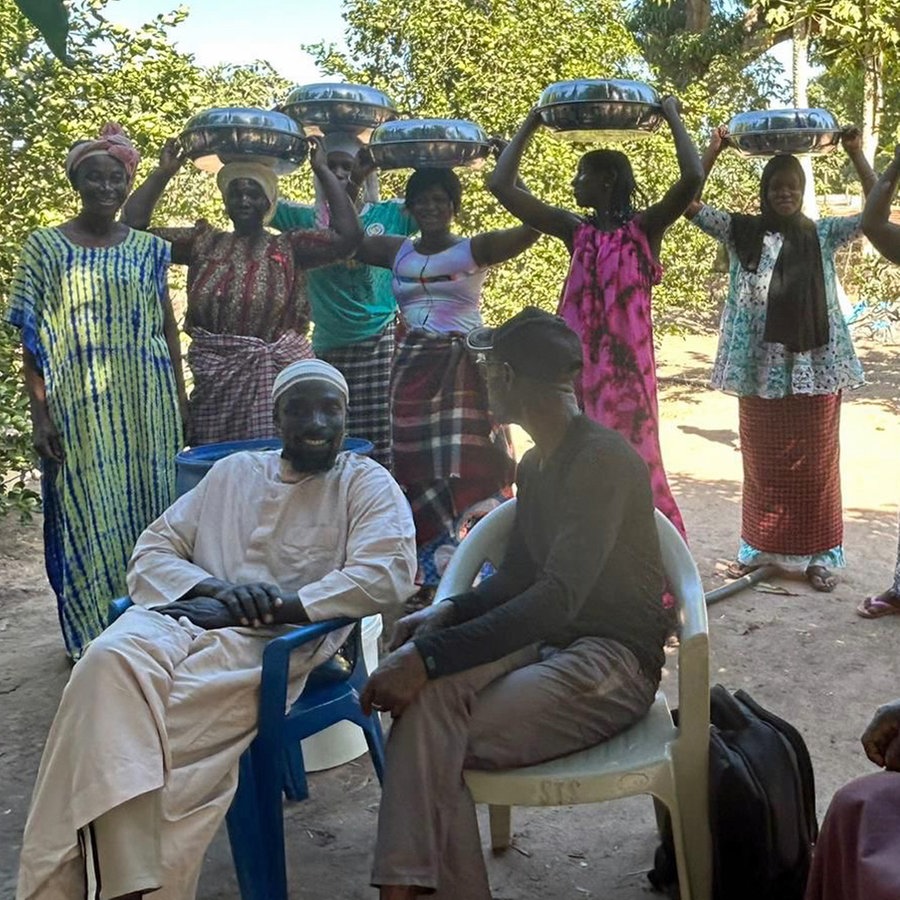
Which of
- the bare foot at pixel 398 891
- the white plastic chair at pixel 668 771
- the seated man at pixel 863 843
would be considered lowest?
the bare foot at pixel 398 891

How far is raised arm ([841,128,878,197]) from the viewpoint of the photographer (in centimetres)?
446

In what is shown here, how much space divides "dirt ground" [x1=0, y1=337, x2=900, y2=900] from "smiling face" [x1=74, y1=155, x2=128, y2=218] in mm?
1775

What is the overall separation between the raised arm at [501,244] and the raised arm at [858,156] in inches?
48.8

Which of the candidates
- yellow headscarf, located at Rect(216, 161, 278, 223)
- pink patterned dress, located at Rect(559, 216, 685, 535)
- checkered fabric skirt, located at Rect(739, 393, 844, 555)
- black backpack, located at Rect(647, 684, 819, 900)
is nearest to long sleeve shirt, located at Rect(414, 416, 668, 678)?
black backpack, located at Rect(647, 684, 819, 900)

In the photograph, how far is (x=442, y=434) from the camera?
15.1ft

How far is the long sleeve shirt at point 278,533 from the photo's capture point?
2945mm

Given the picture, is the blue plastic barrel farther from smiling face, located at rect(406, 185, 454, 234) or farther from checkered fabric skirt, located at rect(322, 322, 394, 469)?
smiling face, located at rect(406, 185, 454, 234)

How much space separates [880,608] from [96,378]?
3.24 m

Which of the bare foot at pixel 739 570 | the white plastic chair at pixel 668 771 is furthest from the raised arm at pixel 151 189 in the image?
the bare foot at pixel 739 570

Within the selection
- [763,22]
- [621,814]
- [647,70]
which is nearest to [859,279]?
[647,70]

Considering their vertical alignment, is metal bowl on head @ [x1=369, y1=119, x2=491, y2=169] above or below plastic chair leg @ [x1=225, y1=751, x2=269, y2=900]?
above

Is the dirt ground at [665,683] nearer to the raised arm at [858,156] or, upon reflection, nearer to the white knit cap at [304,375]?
the white knit cap at [304,375]

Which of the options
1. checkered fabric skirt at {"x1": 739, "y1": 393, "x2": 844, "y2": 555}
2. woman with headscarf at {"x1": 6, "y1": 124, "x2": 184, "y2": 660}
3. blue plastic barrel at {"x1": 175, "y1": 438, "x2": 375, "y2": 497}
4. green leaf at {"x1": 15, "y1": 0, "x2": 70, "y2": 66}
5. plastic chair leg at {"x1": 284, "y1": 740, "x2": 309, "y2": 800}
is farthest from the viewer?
checkered fabric skirt at {"x1": 739, "y1": 393, "x2": 844, "y2": 555}

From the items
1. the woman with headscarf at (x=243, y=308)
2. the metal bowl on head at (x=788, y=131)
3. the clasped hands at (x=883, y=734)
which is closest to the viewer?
the clasped hands at (x=883, y=734)
